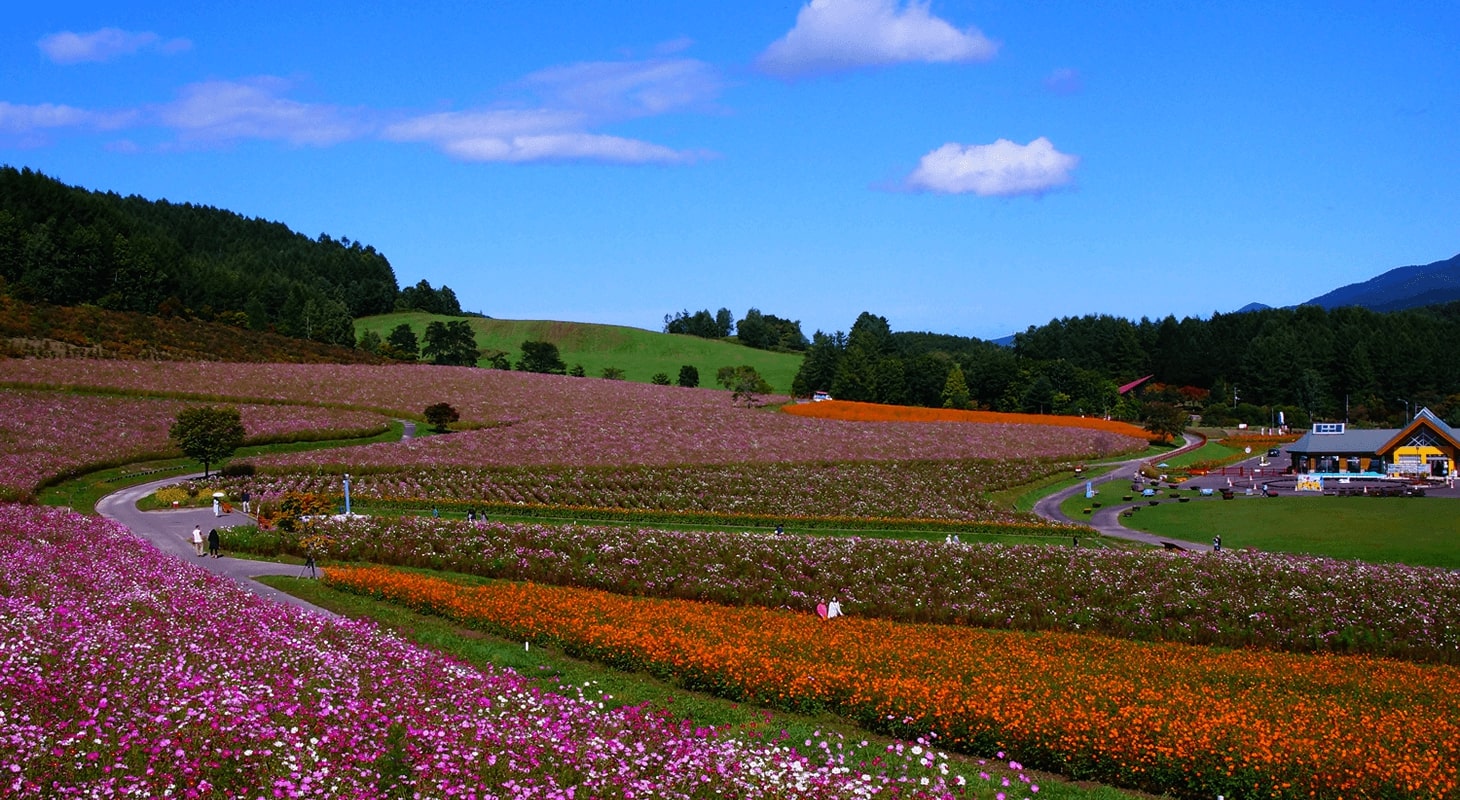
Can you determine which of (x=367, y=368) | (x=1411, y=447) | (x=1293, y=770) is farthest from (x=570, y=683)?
(x=367, y=368)

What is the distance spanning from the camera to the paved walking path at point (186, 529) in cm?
2938

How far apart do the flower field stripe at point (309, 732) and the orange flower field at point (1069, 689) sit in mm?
2740

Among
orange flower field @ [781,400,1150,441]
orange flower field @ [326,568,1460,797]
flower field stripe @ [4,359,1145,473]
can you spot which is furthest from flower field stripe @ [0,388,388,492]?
orange flower field @ [781,400,1150,441]

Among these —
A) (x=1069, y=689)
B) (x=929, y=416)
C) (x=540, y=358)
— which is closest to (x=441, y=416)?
(x=929, y=416)

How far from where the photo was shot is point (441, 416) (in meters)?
71.3

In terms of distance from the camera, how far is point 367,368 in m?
95.1

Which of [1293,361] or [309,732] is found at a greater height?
[1293,361]

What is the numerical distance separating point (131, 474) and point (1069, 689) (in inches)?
1962

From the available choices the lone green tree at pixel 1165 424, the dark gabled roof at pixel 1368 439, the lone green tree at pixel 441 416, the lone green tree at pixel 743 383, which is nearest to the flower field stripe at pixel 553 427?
the lone green tree at pixel 441 416

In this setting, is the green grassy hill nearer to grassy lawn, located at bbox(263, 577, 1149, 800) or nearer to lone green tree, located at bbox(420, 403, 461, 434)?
lone green tree, located at bbox(420, 403, 461, 434)

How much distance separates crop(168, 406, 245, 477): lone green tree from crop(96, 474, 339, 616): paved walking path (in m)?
1.66

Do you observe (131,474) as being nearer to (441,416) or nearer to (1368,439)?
(441,416)

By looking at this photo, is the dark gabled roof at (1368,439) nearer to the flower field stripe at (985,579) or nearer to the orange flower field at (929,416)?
the orange flower field at (929,416)

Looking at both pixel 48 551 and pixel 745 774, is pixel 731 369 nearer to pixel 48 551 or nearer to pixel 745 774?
pixel 48 551
